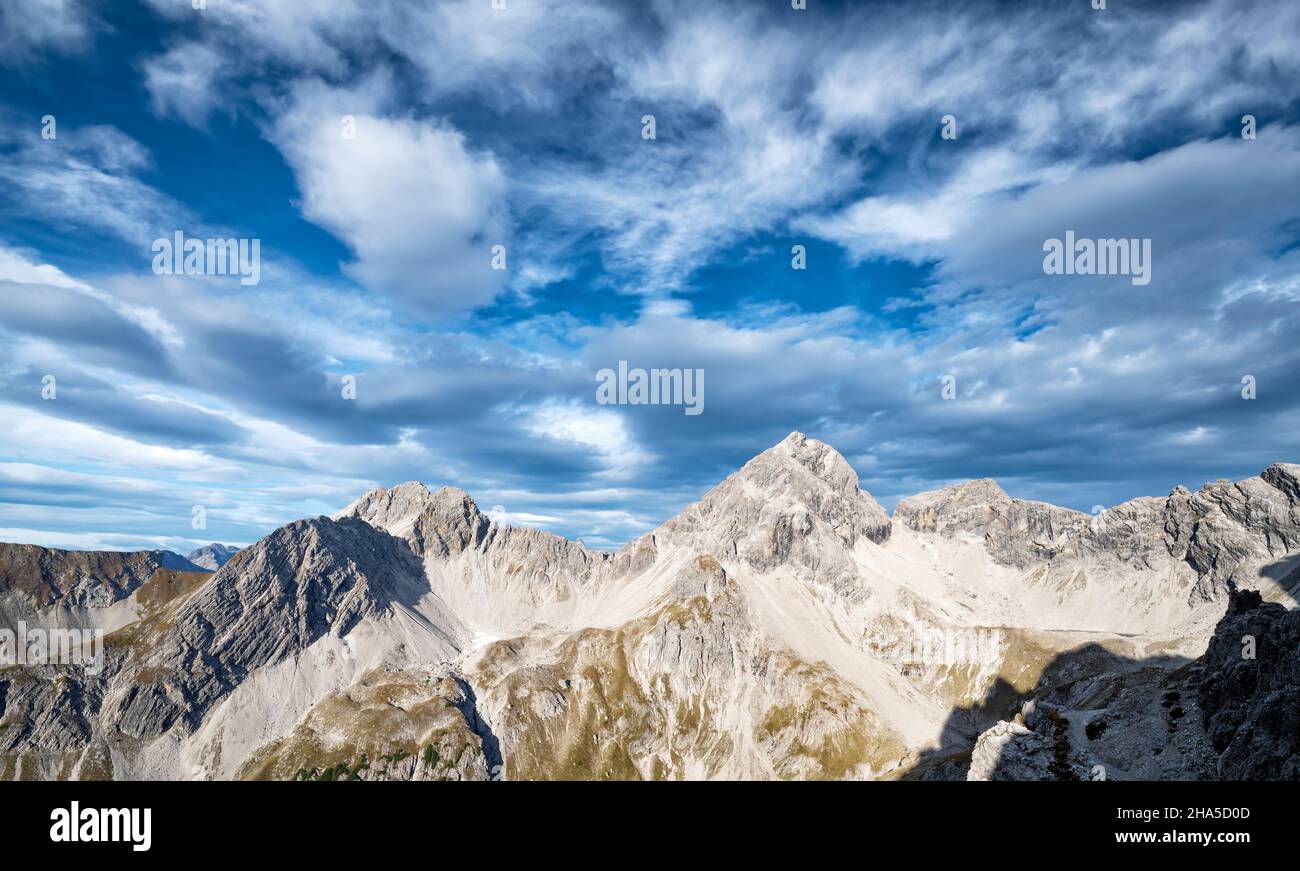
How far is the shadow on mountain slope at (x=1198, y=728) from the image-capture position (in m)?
→ 59.5

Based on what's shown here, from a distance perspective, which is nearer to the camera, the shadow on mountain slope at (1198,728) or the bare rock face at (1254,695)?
the bare rock face at (1254,695)

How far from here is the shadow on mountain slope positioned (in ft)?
195

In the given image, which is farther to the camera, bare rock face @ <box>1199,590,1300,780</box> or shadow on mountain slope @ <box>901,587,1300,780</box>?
shadow on mountain slope @ <box>901,587,1300,780</box>

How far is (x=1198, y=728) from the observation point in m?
80.4

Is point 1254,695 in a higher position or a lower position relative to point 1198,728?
higher
